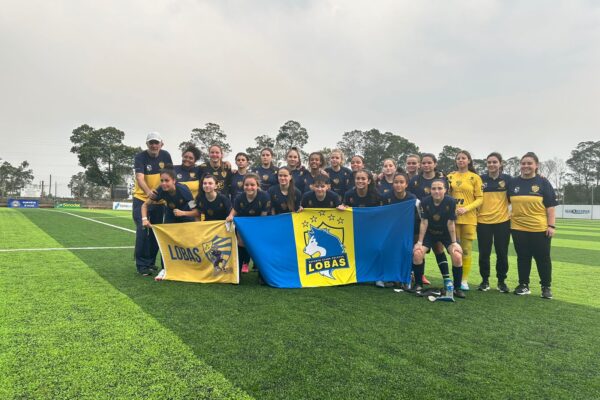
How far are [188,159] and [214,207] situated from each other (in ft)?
3.84

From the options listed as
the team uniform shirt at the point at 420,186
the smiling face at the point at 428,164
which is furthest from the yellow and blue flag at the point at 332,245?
the smiling face at the point at 428,164

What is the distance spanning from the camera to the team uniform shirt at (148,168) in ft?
18.5

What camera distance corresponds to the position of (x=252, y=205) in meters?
5.41

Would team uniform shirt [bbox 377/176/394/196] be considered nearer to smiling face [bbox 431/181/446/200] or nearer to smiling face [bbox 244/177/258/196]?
smiling face [bbox 431/181/446/200]

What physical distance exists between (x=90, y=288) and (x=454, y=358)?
4.18 metres

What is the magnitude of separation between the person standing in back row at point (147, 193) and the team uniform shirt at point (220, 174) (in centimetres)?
72

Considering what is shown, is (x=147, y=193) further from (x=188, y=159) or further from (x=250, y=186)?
(x=250, y=186)

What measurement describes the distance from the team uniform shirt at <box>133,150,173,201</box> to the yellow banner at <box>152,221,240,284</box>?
2.22 feet

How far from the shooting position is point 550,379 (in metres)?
2.50

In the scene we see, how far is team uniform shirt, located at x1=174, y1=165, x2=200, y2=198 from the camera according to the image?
6.12 metres

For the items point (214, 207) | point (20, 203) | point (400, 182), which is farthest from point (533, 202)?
point (20, 203)

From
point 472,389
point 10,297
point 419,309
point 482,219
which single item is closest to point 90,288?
point 10,297

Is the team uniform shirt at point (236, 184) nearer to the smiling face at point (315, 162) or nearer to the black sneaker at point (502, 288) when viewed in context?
the smiling face at point (315, 162)

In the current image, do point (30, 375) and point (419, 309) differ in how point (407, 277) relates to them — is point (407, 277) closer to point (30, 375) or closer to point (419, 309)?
point (419, 309)
